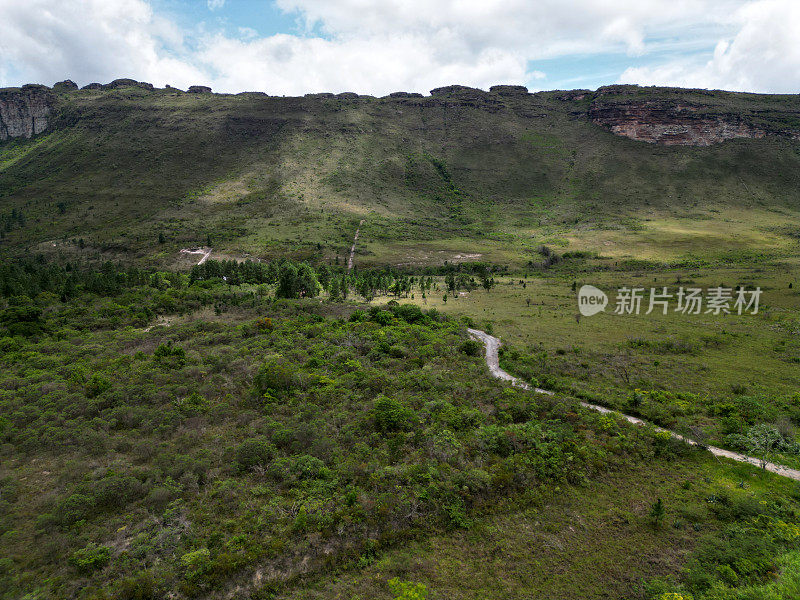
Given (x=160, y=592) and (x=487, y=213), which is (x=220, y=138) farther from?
(x=160, y=592)

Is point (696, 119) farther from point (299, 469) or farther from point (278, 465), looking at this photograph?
point (278, 465)

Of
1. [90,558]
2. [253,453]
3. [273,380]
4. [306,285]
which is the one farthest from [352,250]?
[90,558]

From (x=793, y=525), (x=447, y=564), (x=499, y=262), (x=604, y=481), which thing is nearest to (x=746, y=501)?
(x=793, y=525)

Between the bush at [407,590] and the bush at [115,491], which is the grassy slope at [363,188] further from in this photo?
the bush at [407,590]

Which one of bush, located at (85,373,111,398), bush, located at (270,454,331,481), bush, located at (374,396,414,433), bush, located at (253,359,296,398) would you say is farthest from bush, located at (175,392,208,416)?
bush, located at (374,396,414,433)

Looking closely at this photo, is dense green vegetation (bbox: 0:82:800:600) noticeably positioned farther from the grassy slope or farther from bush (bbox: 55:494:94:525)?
the grassy slope
